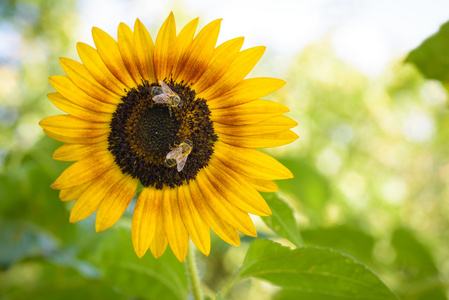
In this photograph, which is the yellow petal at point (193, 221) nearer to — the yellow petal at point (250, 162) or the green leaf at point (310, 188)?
the yellow petal at point (250, 162)

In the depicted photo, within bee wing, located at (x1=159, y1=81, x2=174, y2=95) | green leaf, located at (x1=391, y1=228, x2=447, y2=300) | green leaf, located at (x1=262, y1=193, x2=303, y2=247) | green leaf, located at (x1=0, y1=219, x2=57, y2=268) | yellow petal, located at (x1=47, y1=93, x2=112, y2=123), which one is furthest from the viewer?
green leaf, located at (x1=391, y1=228, x2=447, y2=300)

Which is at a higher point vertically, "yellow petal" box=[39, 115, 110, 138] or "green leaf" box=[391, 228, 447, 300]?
"yellow petal" box=[39, 115, 110, 138]

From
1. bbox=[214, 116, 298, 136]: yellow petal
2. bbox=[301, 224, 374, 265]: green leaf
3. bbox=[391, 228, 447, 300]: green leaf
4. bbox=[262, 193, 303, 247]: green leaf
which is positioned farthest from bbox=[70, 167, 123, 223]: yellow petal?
bbox=[391, 228, 447, 300]: green leaf

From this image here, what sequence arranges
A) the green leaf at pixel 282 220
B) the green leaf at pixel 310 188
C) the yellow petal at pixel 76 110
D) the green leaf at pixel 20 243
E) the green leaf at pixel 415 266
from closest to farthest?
the green leaf at pixel 282 220
the yellow petal at pixel 76 110
the green leaf at pixel 20 243
the green leaf at pixel 415 266
the green leaf at pixel 310 188

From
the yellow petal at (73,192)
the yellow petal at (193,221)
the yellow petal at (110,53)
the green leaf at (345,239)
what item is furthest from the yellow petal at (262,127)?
the green leaf at (345,239)

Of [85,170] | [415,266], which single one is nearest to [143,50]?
[85,170]

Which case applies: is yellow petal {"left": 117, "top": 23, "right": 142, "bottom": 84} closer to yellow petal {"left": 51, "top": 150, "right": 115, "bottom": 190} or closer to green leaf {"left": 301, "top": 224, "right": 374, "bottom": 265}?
yellow petal {"left": 51, "top": 150, "right": 115, "bottom": 190}

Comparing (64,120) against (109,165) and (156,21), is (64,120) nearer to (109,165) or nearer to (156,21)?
(109,165)
